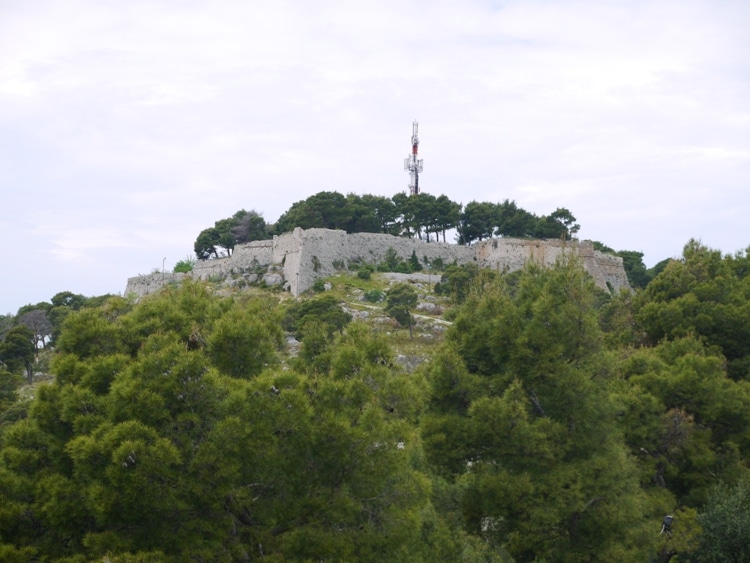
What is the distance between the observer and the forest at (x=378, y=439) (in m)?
11.1

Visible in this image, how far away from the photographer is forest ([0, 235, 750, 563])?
36.4 feet

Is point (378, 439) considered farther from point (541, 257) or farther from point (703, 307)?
point (541, 257)

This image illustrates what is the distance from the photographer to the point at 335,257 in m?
54.3

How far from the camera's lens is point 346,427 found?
1159 centimetres

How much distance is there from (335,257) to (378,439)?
42.7 meters

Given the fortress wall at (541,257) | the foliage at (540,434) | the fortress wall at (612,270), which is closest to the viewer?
the foliage at (540,434)

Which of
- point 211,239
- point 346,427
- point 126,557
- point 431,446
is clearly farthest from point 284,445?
point 211,239

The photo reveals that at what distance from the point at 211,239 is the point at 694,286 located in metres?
46.2

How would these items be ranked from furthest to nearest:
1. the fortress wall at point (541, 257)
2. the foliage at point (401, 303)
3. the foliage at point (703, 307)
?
the fortress wall at point (541, 257) < the foliage at point (401, 303) < the foliage at point (703, 307)

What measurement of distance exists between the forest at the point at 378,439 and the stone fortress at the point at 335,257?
32.6 m

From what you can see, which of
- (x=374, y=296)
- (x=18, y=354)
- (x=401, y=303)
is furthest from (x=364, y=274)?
(x=18, y=354)

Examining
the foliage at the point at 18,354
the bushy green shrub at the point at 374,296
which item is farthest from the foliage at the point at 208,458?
the foliage at the point at 18,354

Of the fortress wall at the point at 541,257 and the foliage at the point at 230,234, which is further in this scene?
the foliage at the point at 230,234

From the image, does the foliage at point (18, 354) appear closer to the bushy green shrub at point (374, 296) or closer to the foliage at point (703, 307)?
the bushy green shrub at point (374, 296)
